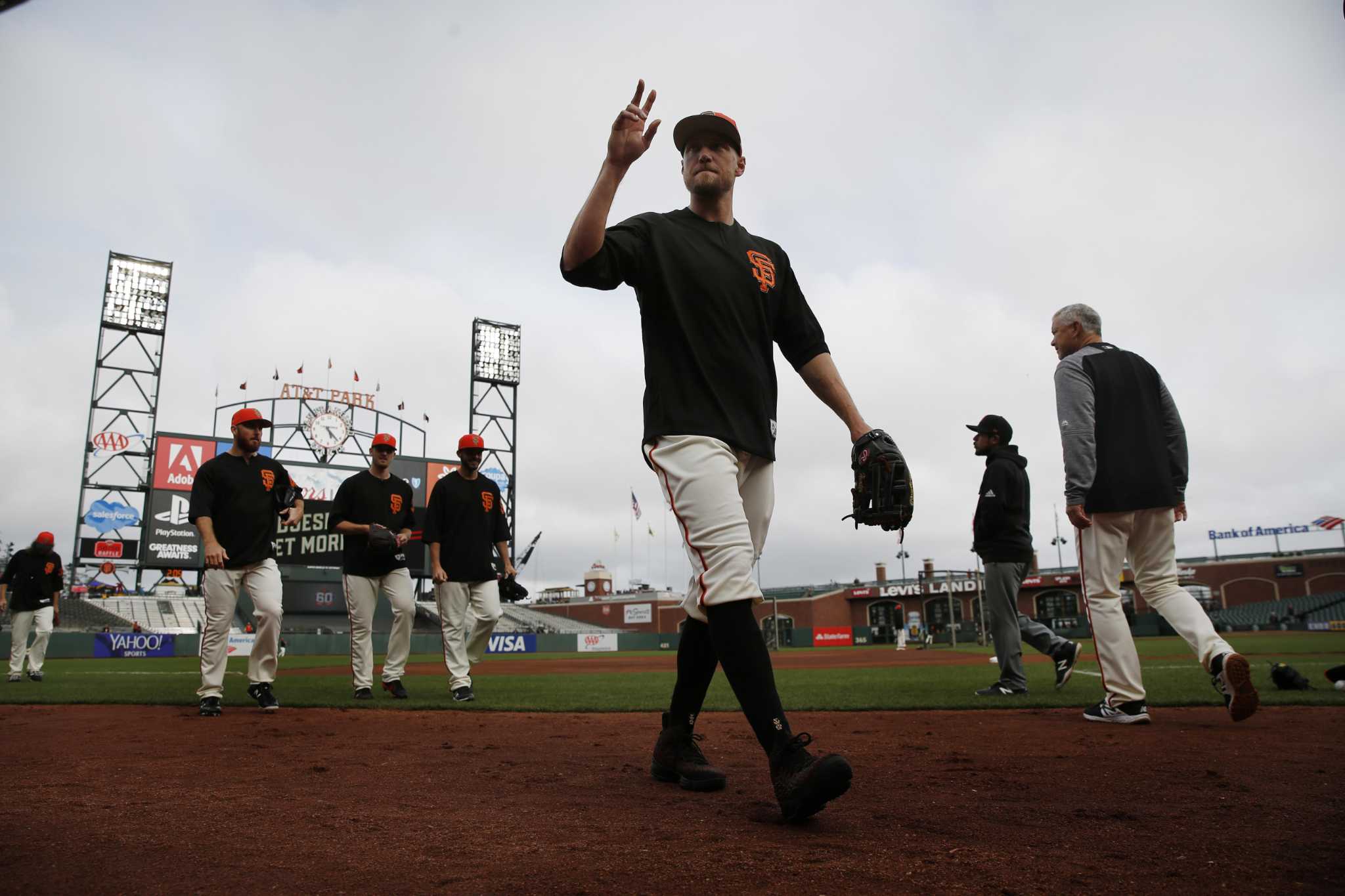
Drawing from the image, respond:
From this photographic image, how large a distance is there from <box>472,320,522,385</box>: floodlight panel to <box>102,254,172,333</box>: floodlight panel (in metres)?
13.2

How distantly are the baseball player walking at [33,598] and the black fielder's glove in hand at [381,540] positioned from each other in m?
6.45

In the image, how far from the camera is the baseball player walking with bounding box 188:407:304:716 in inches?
226

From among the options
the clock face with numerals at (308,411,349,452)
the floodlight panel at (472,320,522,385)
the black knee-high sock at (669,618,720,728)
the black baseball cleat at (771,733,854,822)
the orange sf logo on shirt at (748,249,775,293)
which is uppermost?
the floodlight panel at (472,320,522,385)

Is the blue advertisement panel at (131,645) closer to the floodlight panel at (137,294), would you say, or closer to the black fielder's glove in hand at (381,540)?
the floodlight panel at (137,294)

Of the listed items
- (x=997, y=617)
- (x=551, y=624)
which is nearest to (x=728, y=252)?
(x=997, y=617)

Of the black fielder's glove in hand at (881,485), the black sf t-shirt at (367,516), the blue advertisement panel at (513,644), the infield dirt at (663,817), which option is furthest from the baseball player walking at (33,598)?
the blue advertisement panel at (513,644)

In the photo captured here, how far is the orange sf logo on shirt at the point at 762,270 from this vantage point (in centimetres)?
A: 291

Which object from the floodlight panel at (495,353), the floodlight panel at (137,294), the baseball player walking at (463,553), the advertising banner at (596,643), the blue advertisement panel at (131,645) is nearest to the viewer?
the baseball player walking at (463,553)

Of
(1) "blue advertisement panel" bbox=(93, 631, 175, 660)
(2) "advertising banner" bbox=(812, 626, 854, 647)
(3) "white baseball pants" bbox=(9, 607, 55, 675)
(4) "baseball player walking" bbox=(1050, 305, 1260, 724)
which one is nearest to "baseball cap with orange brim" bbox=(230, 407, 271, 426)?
(4) "baseball player walking" bbox=(1050, 305, 1260, 724)

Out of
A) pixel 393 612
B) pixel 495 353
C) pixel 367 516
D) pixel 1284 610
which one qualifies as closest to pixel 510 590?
pixel 393 612

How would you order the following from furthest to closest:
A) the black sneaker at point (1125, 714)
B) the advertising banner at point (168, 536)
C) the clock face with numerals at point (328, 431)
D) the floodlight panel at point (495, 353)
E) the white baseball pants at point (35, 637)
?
1. the floodlight panel at point (495, 353)
2. the clock face with numerals at point (328, 431)
3. the advertising banner at point (168, 536)
4. the white baseball pants at point (35, 637)
5. the black sneaker at point (1125, 714)

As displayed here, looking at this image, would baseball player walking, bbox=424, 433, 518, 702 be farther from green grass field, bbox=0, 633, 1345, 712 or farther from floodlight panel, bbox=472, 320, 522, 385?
floodlight panel, bbox=472, 320, 522, 385

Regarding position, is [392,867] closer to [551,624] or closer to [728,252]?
[728,252]

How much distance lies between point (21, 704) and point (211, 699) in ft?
7.25
